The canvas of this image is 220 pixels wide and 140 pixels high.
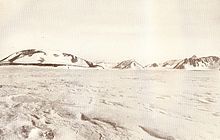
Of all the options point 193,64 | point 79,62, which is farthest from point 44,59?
point 193,64

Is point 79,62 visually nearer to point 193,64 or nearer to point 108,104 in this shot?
point 108,104

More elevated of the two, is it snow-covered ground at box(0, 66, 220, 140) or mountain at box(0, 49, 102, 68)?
mountain at box(0, 49, 102, 68)

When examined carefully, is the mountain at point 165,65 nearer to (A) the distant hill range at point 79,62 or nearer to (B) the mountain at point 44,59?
(A) the distant hill range at point 79,62

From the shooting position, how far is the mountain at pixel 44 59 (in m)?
0.69

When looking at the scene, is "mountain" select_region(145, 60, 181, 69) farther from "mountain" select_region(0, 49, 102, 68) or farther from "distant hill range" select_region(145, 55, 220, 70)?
"mountain" select_region(0, 49, 102, 68)

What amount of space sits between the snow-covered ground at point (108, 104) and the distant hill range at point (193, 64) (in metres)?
0.01

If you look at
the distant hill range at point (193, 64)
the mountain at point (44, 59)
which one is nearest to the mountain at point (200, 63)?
the distant hill range at point (193, 64)

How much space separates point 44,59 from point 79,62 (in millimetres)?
73

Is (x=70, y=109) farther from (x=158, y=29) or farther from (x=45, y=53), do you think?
(x=158, y=29)

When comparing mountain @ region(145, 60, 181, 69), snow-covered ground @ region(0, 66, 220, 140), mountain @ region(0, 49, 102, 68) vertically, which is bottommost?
snow-covered ground @ region(0, 66, 220, 140)

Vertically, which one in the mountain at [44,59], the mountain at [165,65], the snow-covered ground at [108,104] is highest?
the mountain at [44,59]

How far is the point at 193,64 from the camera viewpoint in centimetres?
68

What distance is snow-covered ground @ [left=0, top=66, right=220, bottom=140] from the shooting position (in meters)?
0.60

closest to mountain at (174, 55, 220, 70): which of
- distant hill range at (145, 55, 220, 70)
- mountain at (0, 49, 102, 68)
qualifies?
distant hill range at (145, 55, 220, 70)
